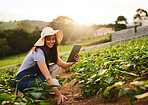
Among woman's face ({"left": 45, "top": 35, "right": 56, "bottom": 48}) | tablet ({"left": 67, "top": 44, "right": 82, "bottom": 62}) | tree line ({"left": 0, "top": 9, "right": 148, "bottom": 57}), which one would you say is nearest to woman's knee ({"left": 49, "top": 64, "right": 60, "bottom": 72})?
tablet ({"left": 67, "top": 44, "right": 82, "bottom": 62})

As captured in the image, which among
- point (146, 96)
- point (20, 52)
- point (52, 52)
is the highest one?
point (52, 52)

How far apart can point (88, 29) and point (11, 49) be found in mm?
11693

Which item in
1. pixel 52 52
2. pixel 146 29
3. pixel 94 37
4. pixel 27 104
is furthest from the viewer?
pixel 94 37

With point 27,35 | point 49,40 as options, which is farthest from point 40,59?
point 27,35

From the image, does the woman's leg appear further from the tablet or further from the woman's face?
the woman's face

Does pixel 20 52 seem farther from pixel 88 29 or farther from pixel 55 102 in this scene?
pixel 55 102

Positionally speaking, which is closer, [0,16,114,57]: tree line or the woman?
the woman

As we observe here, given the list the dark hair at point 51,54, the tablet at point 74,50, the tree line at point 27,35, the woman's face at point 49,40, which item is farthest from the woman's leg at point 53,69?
the tree line at point 27,35

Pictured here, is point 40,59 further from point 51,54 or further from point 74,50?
point 74,50

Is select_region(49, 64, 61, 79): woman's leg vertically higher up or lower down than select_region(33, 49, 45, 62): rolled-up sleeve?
lower down

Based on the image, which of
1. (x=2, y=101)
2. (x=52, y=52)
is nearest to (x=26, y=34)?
(x=52, y=52)

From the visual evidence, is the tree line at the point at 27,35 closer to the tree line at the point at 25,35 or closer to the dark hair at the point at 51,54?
the tree line at the point at 25,35

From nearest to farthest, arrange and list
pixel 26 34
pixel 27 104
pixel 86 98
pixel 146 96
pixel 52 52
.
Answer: pixel 146 96 → pixel 27 104 → pixel 86 98 → pixel 52 52 → pixel 26 34

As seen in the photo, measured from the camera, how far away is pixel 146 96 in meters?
1.13
